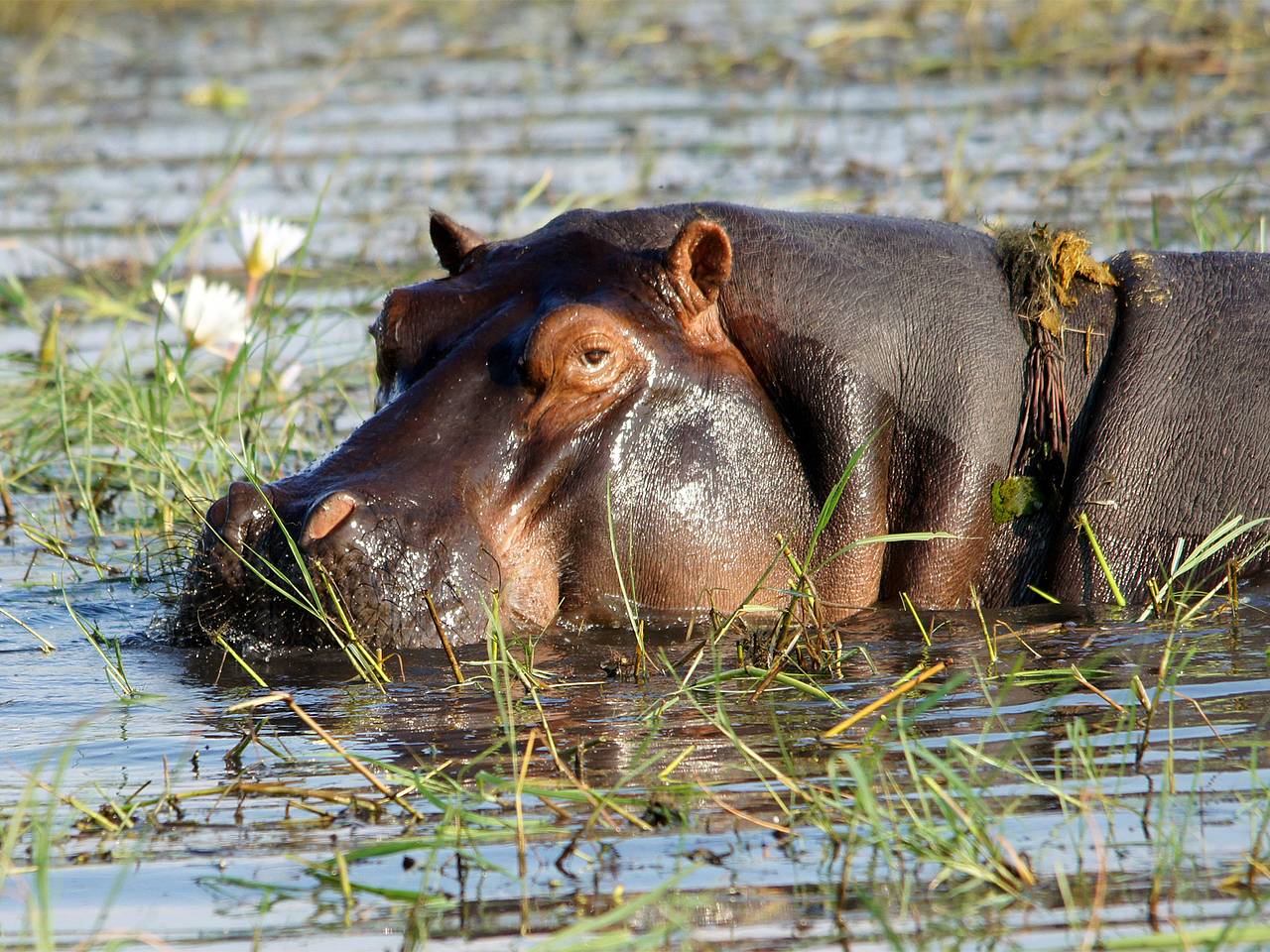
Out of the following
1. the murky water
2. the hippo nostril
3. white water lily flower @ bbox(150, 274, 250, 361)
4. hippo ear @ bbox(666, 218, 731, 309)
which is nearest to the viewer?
the hippo nostril

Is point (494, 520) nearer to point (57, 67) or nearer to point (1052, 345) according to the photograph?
point (1052, 345)

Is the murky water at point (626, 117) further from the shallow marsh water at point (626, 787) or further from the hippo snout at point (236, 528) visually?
the hippo snout at point (236, 528)

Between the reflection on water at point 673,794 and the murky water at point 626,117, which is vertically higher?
the murky water at point 626,117

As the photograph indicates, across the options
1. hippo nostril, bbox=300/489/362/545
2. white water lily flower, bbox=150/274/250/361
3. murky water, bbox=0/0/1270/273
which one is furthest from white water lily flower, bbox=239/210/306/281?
hippo nostril, bbox=300/489/362/545

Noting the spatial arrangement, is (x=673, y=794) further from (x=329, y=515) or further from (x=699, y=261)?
(x=699, y=261)

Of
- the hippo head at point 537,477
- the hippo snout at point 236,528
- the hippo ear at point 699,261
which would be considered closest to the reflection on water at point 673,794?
the hippo head at point 537,477

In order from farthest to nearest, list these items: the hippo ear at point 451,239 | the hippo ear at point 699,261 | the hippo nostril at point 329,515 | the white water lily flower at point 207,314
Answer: the white water lily flower at point 207,314 → the hippo ear at point 451,239 → the hippo ear at point 699,261 → the hippo nostril at point 329,515

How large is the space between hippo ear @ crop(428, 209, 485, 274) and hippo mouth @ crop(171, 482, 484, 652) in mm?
835

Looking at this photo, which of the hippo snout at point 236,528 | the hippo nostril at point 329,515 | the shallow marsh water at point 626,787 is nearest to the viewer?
the shallow marsh water at point 626,787

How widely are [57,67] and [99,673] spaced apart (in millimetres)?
13226

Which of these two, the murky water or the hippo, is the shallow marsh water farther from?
the murky water

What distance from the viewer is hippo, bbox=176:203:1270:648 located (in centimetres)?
443

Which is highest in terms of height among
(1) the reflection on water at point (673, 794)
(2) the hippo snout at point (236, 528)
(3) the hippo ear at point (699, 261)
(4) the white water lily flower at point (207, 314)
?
(3) the hippo ear at point (699, 261)

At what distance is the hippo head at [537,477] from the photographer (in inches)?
171
